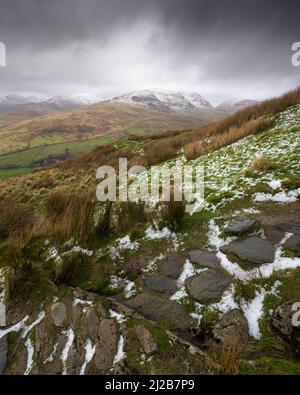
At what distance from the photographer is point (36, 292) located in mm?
3637

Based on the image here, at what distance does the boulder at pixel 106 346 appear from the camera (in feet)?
8.53

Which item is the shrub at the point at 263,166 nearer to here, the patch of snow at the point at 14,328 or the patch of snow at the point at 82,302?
the patch of snow at the point at 82,302

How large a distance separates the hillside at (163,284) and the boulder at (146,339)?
0.02m

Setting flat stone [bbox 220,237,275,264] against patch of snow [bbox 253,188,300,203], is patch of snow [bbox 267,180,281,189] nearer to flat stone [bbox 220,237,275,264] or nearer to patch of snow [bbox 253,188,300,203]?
patch of snow [bbox 253,188,300,203]

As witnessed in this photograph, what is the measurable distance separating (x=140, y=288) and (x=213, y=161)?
5.73m

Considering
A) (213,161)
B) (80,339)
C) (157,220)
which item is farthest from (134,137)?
(80,339)

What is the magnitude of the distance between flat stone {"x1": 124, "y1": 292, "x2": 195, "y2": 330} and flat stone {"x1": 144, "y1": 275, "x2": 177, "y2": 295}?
130mm

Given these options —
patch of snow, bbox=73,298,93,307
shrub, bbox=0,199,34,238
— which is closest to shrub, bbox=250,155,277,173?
patch of snow, bbox=73,298,93,307

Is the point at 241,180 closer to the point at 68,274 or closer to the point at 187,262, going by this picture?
the point at 187,262

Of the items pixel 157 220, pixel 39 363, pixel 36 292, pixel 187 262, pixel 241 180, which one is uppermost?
pixel 241 180

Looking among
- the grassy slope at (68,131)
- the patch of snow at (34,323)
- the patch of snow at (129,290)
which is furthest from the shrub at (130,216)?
the grassy slope at (68,131)

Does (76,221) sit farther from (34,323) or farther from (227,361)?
(227,361)

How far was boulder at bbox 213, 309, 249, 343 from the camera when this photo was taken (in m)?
2.60

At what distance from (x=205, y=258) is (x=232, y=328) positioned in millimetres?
1249
